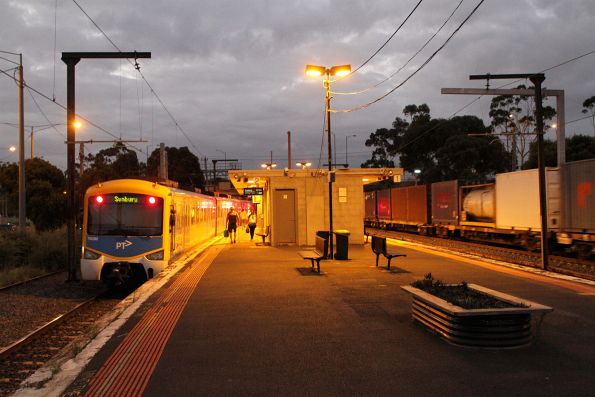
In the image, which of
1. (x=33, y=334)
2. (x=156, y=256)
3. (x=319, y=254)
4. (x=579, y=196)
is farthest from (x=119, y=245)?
(x=579, y=196)

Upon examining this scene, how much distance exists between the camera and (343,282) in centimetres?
1088

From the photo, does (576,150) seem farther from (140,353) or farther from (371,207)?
(140,353)

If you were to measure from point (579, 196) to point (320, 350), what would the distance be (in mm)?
13570

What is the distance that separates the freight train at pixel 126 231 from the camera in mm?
13438

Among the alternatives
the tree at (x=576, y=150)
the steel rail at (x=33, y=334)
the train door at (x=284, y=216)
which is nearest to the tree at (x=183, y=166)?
the tree at (x=576, y=150)

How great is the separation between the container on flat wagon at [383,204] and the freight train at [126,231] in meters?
26.0

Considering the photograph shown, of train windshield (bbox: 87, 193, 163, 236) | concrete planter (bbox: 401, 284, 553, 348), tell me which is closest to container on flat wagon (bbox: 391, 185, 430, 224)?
train windshield (bbox: 87, 193, 163, 236)

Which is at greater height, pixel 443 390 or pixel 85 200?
pixel 85 200

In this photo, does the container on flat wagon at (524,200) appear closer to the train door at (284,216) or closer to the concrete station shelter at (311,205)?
the concrete station shelter at (311,205)

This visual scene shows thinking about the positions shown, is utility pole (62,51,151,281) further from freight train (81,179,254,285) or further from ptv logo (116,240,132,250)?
ptv logo (116,240,132,250)

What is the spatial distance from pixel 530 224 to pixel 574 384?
15.8 m

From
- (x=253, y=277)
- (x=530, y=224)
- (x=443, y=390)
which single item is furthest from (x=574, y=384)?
(x=530, y=224)

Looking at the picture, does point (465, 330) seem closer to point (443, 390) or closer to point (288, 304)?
point (443, 390)

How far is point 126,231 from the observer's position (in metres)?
13.7
